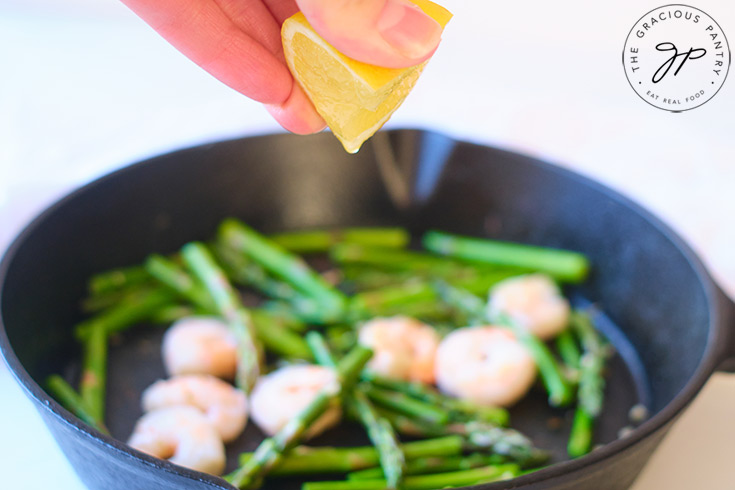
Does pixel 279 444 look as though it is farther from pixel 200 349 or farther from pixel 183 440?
pixel 200 349

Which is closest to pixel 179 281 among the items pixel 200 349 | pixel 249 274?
pixel 249 274

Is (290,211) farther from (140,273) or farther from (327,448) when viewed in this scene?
(327,448)

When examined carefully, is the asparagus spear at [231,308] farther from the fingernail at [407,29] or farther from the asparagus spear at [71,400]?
the fingernail at [407,29]

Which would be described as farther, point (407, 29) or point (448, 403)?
point (448, 403)

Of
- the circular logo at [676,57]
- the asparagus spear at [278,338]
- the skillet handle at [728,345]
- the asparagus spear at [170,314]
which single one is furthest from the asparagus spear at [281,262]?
the circular logo at [676,57]

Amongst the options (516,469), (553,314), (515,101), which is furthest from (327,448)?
(515,101)

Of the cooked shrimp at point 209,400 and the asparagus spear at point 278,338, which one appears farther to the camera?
the asparagus spear at point 278,338
